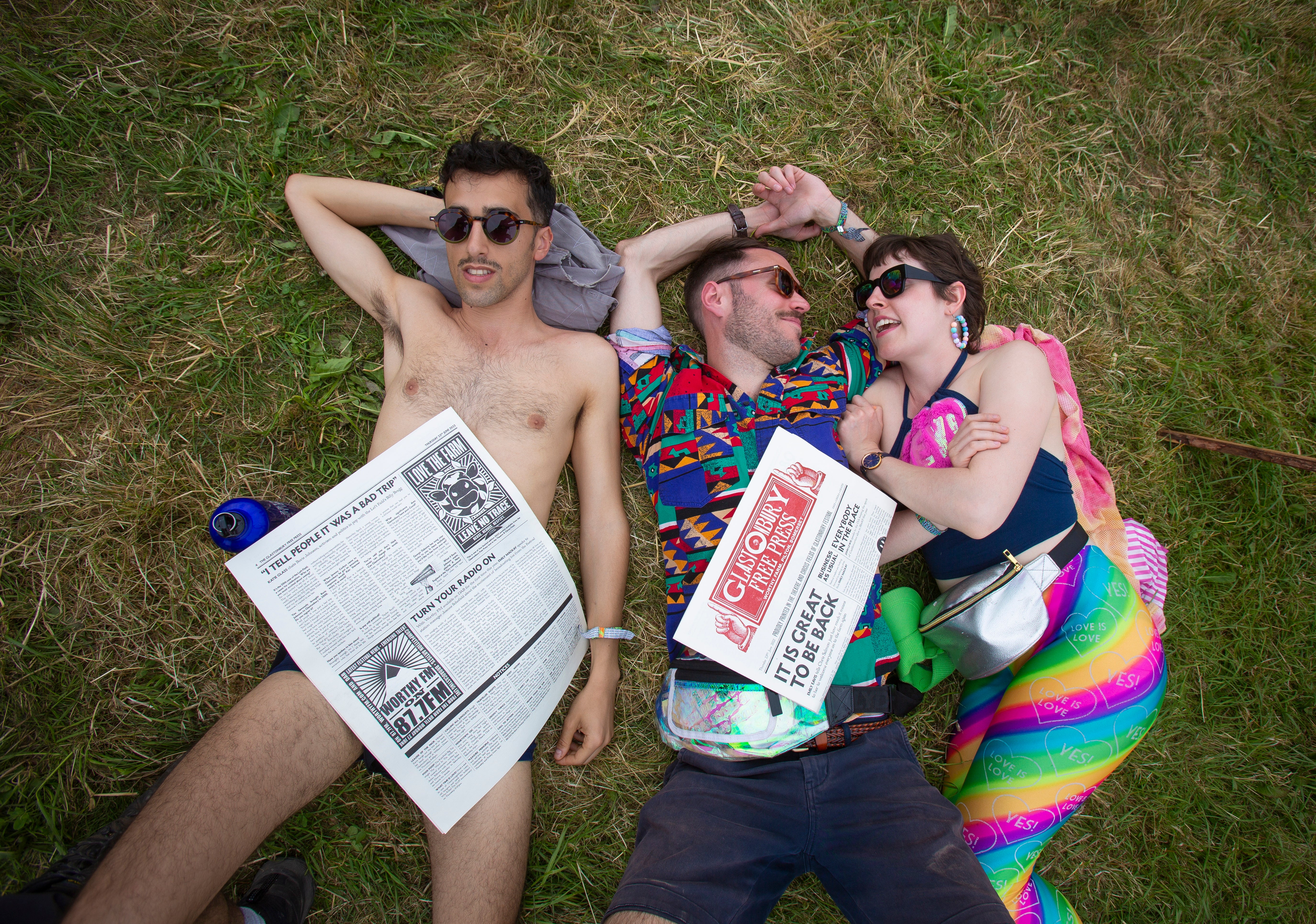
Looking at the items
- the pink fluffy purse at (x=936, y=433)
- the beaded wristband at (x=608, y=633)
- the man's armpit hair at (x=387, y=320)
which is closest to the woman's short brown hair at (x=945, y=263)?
the pink fluffy purse at (x=936, y=433)

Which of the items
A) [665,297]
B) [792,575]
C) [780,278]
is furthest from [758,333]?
[792,575]

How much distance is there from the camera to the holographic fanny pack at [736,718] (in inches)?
98.6

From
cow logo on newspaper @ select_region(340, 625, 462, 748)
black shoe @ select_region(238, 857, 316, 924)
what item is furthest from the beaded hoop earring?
black shoe @ select_region(238, 857, 316, 924)

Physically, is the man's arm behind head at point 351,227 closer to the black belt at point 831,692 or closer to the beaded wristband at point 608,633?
the beaded wristband at point 608,633

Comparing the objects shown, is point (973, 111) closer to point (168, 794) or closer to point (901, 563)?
point (901, 563)

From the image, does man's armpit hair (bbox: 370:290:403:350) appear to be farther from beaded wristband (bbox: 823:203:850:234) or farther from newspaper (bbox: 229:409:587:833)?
beaded wristband (bbox: 823:203:850:234)

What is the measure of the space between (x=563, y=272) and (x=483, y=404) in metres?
0.81

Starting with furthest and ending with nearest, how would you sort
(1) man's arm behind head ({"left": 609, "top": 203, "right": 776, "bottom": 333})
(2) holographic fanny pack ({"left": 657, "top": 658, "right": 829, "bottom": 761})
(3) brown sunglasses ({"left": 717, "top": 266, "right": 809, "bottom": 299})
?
(1) man's arm behind head ({"left": 609, "top": 203, "right": 776, "bottom": 333})
(3) brown sunglasses ({"left": 717, "top": 266, "right": 809, "bottom": 299})
(2) holographic fanny pack ({"left": 657, "top": 658, "right": 829, "bottom": 761})

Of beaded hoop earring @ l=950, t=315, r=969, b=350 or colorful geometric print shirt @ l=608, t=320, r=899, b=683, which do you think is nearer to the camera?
colorful geometric print shirt @ l=608, t=320, r=899, b=683

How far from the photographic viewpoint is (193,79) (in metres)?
3.04

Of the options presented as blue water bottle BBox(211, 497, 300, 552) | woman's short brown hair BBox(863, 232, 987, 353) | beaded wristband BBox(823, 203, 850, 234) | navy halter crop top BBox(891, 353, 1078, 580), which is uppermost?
beaded wristband BBox(823, 203, 850, 234)

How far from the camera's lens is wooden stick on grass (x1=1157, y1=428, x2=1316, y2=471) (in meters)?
3.16

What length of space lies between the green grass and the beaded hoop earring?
0.72 metres

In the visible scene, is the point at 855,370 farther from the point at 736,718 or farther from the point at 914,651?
the point at 736,718
